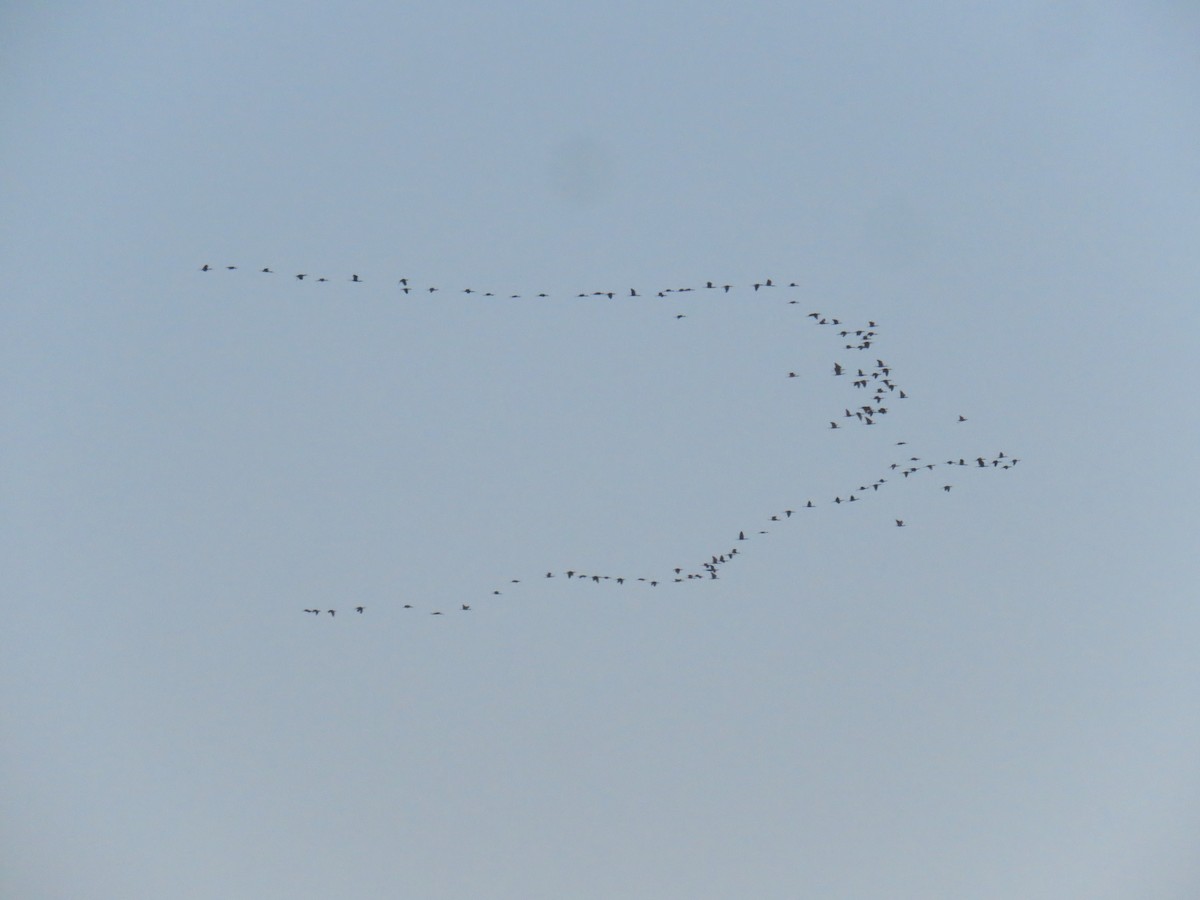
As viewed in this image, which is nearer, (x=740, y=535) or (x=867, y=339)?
(x=867, y=339)

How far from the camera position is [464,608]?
111 m

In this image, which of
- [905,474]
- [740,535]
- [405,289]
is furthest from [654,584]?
[405,289]

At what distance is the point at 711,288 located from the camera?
108500 mm

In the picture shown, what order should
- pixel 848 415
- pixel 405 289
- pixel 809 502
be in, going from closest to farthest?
pixel 848 415
pixel 405 289
pixel 809 502

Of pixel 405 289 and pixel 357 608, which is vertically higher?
pixel 405 289

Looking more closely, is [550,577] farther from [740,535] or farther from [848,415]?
[848,415]

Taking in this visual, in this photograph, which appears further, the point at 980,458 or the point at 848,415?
the point at 980,458

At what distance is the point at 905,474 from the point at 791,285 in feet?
49.8

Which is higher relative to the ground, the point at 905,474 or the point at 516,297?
the point at 516,297

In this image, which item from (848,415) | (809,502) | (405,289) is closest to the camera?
(848,415)

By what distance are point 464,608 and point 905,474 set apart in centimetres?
3197

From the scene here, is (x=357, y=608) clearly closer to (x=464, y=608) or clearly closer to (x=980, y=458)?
(x=464, y=608)

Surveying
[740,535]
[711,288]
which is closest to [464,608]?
[740,535]

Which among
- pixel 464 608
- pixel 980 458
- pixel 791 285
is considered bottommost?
pixel 464 608
